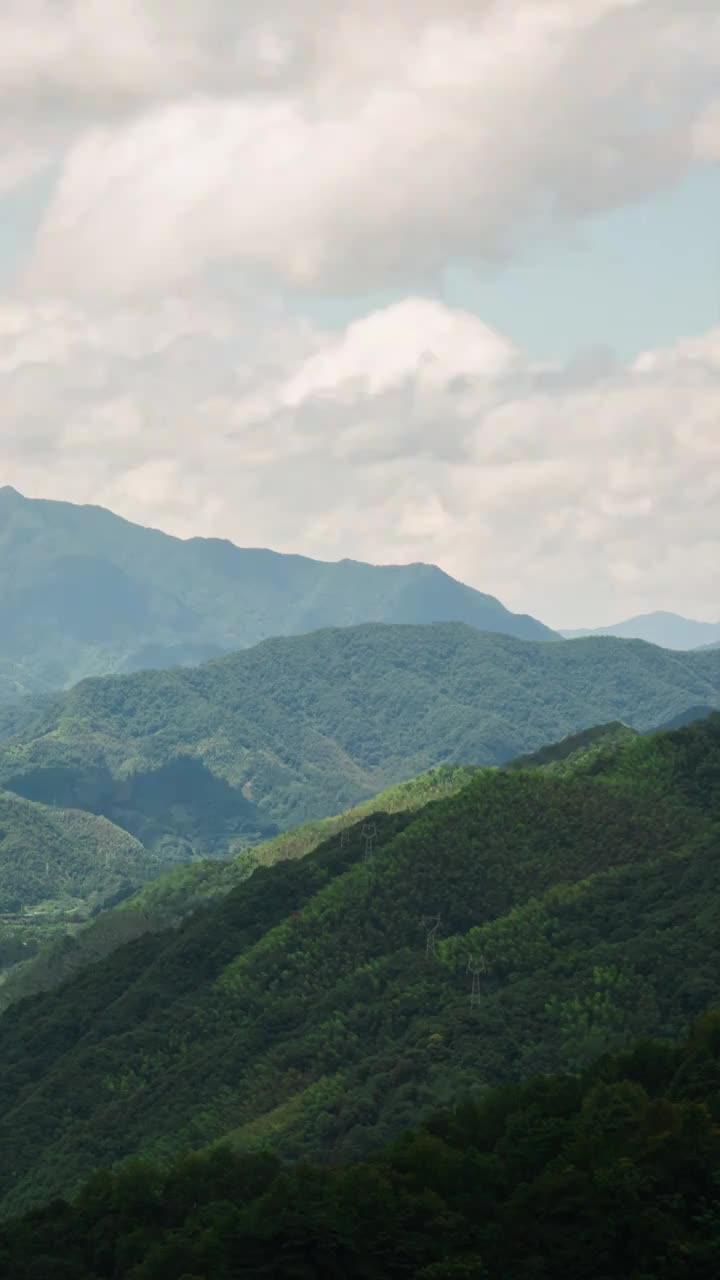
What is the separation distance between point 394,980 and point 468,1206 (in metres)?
68.8

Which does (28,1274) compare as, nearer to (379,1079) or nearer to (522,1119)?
(522,1119)

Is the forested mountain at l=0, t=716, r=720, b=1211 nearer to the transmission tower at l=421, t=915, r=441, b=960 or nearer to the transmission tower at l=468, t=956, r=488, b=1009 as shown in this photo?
the transmission tower at l=421, t=915, r=441, b=960

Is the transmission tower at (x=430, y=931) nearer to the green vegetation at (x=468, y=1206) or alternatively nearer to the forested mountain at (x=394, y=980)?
the forested mountain at (x=394, y=980)

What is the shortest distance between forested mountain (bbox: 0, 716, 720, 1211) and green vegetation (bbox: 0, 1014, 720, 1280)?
87.4ft

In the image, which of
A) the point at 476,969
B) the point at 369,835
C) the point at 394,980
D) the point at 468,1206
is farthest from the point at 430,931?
the point at 468,1206

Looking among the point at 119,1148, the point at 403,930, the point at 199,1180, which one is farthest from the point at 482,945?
the point at 199,1180

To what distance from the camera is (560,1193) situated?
64.1m

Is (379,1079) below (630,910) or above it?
below

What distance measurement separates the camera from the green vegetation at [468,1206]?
60719mm

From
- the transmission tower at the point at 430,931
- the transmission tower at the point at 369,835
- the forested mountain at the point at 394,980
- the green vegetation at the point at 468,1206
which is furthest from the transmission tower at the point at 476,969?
the green vegetation at the point at 468,1206

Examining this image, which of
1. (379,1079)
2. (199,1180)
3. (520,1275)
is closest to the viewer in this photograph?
(520,1275)

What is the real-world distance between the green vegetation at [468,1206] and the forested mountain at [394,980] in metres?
26.6

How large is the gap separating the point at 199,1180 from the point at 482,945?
57508 mm

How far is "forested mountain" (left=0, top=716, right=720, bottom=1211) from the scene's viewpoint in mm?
114812
